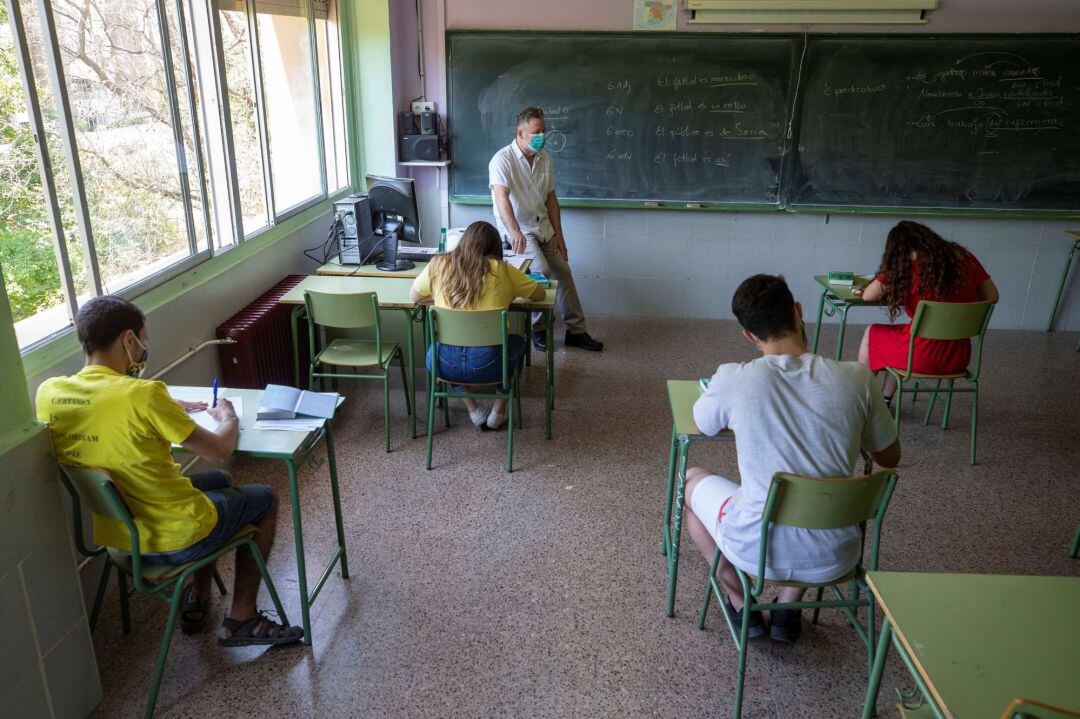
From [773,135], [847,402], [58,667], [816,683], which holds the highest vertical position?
[773,135]

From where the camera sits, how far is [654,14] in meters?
5.50

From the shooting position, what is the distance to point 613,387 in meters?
4.81

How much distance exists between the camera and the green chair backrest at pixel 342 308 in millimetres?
3791

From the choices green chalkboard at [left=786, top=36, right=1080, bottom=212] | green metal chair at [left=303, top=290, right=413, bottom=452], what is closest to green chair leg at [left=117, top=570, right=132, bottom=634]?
green metal chair at [left=303, top=290, right=413, bottom=452]

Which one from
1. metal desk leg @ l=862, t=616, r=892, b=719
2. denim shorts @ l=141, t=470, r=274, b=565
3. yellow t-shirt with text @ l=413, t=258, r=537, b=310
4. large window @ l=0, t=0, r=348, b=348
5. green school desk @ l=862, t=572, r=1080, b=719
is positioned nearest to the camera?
green school desk @ l=862, t=572, r=1080, b=719

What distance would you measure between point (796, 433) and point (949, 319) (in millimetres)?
2004

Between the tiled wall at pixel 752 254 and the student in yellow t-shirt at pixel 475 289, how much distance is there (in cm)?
228

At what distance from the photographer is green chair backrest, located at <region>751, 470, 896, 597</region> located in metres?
2.01

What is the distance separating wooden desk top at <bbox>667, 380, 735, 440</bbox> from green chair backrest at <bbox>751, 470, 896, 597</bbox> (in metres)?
0.40

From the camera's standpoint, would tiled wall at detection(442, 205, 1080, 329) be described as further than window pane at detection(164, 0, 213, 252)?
Yes

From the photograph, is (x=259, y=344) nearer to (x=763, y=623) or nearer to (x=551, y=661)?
(x=551, y=661)

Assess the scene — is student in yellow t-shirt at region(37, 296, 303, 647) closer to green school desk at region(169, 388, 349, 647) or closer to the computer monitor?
green school desk at region(169, 388, 349, 647)

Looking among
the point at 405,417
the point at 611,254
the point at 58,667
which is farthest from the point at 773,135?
the point at 58,667

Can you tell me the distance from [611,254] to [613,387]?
164cm
